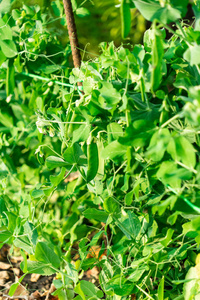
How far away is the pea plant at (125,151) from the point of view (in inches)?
24.1

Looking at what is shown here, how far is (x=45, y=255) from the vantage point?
2.90 feet

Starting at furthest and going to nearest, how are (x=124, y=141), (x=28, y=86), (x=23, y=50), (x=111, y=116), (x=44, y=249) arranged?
(x=28, y=86) < (x=23, y=50) < (x=44, y=249) < (x=111, y=116) < (x=124, y=141)

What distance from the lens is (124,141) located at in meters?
0.65

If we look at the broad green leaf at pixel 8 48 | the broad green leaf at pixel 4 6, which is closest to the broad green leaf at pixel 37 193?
the broad green leaf at pixel 8 48

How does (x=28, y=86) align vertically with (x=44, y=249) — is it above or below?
above

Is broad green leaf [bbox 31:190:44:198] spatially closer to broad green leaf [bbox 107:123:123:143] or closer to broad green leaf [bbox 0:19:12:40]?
broad green leaf [bbox 107:123:123:143]

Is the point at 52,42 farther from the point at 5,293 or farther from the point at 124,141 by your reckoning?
the point at 5,293

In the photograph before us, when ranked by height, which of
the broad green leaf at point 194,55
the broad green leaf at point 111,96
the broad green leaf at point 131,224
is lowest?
the broad green leaf at point 131,224

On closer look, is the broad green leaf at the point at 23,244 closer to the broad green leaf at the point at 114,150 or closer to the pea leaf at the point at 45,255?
the pea leaf at the point at 45,255

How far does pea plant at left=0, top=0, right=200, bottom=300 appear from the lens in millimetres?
613

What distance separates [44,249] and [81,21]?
75.7 inches

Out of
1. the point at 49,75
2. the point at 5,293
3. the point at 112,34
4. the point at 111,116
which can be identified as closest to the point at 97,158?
the point at 111,116

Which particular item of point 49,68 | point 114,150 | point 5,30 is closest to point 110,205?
point 114,150

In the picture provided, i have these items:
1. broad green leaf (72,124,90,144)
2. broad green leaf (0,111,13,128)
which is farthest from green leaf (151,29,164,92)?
broad green leaf (0,111,13,128)
